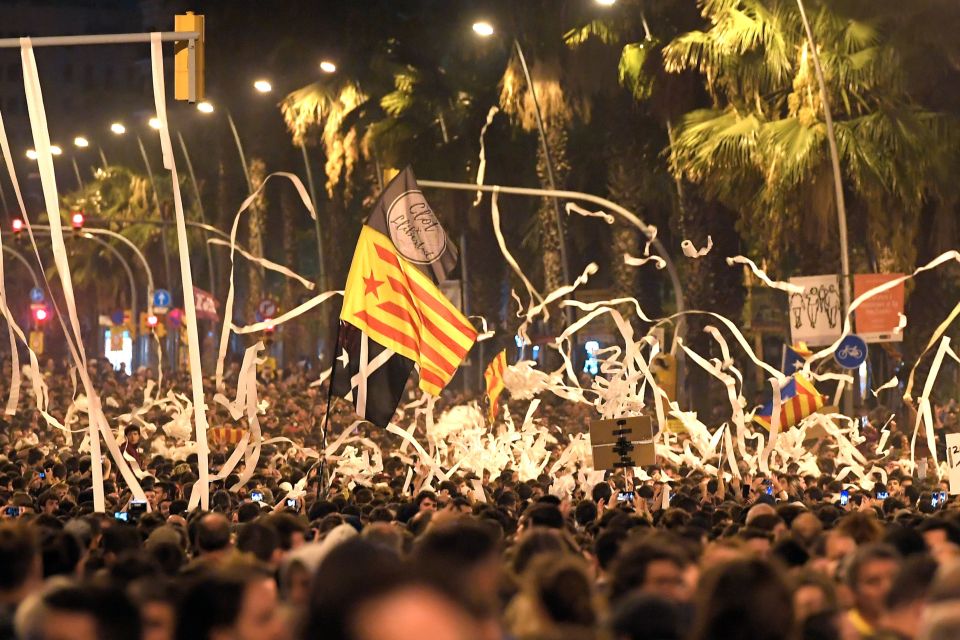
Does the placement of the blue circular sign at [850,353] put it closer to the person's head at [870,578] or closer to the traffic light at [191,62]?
the traffic light at [191,62]

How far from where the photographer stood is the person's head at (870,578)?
6797mm

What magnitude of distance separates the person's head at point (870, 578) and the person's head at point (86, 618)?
292cm

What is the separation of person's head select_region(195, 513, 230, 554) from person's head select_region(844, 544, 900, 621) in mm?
3263

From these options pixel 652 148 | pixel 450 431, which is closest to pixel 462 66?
pixel 652 148

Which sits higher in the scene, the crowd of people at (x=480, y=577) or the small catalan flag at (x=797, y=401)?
the small catalan flag at (x=797, y=401)

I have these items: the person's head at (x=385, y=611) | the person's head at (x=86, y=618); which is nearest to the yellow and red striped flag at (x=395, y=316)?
the person's head at (x=86, y=618)

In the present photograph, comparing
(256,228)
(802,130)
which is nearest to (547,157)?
(802,130)

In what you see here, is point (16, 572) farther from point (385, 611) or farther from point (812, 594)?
point (385, 611)

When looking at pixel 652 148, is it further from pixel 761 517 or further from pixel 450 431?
pixel 761 517

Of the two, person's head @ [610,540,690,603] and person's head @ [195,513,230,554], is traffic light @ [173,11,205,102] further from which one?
person's head @ [610,540,690,603]

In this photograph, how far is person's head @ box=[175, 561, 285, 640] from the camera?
18.1ft

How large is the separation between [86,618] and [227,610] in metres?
0.60

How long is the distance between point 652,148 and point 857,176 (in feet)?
23.7

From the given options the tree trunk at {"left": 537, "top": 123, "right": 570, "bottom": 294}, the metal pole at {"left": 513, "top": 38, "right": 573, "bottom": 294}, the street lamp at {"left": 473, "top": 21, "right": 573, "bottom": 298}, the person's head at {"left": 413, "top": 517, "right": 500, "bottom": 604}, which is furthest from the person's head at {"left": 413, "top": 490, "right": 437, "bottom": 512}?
the tree trunk at {"left": 537, "top": 123, "right": 570, "bottom": 294}
